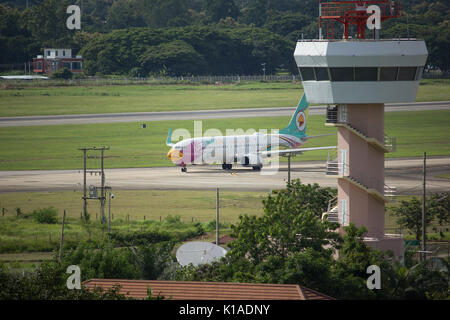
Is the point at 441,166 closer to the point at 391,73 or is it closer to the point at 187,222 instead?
the point at 187,222

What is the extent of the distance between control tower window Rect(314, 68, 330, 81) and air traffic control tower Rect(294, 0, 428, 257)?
0.17 ft

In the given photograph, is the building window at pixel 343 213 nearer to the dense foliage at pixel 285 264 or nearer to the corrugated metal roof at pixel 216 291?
the dense foliage at pixel 285 264

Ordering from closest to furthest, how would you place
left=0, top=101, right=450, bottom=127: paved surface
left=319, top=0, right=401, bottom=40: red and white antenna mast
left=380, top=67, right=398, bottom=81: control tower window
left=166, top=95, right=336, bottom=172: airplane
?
left=319, top=0, right=401, bottom=40: red and white antenna mast, left=380, top=67, right=398, bottom=81: control tower window, left=166, top=95, right=336, bottom=172: airplane, left=0, top=101, right=450, bottom=127: paved surface

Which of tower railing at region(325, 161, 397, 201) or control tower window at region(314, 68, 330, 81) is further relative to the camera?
tower railing at region(325, 161, 397, 201)

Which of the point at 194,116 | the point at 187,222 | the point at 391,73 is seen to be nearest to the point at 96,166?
the point at 187,222

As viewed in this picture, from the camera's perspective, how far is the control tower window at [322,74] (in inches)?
2219

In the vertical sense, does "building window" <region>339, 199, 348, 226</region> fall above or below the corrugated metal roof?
above

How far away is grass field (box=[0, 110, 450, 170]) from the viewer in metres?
132

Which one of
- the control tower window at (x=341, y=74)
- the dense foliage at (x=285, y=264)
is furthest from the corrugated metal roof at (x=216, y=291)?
the control tower window at (x=341, y=74)

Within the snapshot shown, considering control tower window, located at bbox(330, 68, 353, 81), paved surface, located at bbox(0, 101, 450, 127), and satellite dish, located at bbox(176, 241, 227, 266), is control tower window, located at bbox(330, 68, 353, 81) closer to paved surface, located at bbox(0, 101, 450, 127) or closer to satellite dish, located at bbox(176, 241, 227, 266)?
satellite dish, located at bbox(176, 241, 227, 266)

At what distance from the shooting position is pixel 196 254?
2185 inches

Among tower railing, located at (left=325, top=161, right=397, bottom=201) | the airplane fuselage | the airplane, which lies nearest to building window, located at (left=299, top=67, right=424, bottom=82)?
tower railing, located at (left=325, top=161, right=397, bottom=201)
